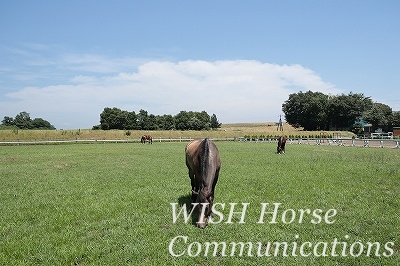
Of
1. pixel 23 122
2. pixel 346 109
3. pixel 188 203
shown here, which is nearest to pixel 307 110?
pixel 346 109

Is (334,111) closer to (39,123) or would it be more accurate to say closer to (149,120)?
(149,120)

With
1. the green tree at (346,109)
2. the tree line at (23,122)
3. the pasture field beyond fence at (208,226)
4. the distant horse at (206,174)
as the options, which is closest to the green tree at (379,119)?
the green tree at (346,109)

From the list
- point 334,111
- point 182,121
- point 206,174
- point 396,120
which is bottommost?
point 206,174

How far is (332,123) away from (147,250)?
11151 centimetres

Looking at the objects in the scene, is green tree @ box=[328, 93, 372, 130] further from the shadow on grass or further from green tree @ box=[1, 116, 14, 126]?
green tree @ box=[1, 116, 14, 126]

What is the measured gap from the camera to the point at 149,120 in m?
126

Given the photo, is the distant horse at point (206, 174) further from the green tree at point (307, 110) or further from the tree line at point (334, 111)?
the green tree at point (307, 110)

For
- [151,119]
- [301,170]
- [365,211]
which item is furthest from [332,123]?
[365,211]

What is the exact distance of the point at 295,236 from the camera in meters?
6.94

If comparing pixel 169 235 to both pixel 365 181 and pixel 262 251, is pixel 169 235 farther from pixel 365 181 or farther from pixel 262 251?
pixel 365 181

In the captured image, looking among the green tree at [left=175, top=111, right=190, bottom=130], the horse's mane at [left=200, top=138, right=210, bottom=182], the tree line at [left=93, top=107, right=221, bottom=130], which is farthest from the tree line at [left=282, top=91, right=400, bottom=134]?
the horse's mane at [left=200, top=138, right=210, bottom=182]

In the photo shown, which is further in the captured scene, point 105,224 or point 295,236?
point 105,224

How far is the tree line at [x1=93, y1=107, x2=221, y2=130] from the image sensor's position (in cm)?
12025

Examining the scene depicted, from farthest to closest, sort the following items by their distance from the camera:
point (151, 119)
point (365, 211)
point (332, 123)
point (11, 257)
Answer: point (151, 119) < point (332, 123) < point (365, 211) < point (11, 257)
